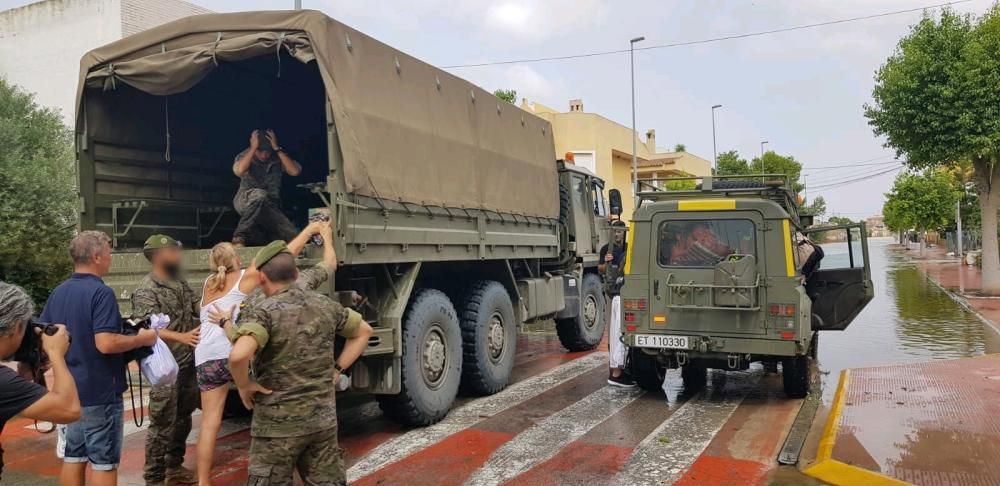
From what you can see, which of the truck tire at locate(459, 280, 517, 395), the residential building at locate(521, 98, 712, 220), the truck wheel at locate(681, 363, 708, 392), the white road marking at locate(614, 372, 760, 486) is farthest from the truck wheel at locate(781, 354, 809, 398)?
the residential building at locate(521, 98, 712, 220)

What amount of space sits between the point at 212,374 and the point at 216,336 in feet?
0.83

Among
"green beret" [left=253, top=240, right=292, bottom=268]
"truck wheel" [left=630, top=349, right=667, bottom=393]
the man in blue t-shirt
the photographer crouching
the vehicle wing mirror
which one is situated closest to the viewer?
the photographer crouching

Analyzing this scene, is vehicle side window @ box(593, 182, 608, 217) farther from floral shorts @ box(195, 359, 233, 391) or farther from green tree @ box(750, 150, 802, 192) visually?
green tree @ box(750, 150, 802, 192)

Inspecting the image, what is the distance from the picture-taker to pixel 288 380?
3.32m

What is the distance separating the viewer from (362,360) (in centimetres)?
559

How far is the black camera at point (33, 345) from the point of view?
2936 millimetres

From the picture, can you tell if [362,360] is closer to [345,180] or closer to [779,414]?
[345,180]

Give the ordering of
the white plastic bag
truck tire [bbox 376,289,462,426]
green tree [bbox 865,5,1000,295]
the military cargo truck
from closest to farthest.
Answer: the white plastic bag < the military cargo truck < truck tire [bbox 376,289,462,426] < green tree [bbox 865,5,1000,295]

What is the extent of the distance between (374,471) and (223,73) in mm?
4273

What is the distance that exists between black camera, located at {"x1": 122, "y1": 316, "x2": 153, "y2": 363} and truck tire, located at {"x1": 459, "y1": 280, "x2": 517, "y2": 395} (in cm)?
349

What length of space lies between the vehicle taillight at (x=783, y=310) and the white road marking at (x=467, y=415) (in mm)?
2506

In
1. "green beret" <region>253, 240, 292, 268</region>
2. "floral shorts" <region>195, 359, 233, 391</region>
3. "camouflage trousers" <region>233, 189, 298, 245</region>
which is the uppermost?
"camouflage trousers" <region>233, 189, 298, 245</region>

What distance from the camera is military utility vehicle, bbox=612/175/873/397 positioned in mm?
6574

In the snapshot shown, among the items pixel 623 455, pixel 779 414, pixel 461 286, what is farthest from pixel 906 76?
pixel 623 455
